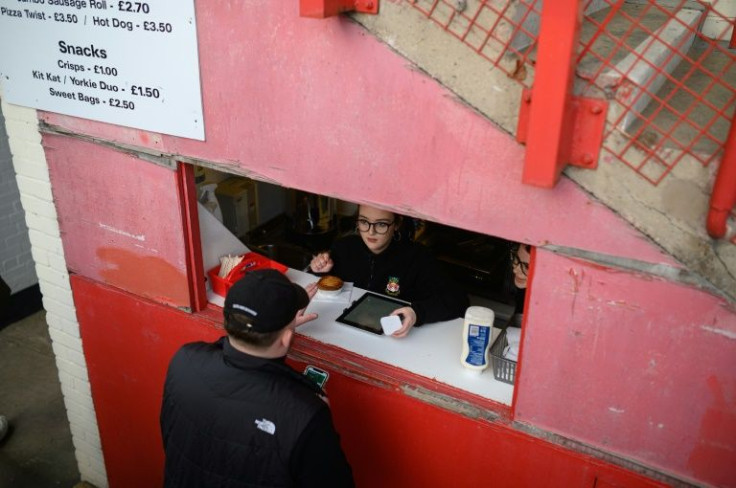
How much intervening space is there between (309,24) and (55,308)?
247cm

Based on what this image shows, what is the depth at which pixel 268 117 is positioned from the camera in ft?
7.66

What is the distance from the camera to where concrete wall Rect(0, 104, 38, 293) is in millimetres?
5699

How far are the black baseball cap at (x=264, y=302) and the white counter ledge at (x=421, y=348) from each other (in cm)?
61

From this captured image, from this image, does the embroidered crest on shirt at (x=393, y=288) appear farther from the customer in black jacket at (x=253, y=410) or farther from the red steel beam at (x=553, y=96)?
the red steel beam at (x=553, y=96)

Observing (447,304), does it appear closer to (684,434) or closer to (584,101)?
(684,434)

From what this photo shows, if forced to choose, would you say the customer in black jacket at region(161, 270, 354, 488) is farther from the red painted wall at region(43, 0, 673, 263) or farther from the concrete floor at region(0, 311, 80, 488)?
the concrete floor at region(0, 311, 80, 488)

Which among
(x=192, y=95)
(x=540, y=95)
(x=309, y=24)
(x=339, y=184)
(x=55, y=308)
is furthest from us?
(x=55, y=308)

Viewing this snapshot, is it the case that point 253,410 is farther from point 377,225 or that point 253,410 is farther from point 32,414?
point 32,414

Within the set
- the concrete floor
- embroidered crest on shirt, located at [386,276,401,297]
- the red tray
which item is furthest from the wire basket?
the concrete floor

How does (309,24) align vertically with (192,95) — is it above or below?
above

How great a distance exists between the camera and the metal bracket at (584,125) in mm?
1765

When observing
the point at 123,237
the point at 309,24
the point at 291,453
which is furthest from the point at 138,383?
the point at 309,24

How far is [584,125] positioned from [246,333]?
4.42 ft

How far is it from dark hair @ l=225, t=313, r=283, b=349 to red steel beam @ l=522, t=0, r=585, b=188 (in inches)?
43.0
